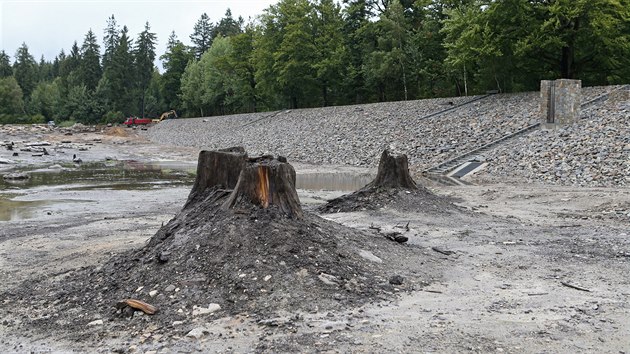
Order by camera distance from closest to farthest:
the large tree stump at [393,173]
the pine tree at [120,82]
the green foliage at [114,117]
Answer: the large tree stump at [393,173], the green foliage at [114,117], the pine tree at [120,82]

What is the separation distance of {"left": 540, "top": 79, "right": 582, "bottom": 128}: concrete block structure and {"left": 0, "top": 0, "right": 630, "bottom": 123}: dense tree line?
6712 mm

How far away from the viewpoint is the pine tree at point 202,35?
104 meters

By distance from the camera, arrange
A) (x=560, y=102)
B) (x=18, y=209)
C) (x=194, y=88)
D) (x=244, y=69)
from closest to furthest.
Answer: (x=18, y=209) → (x=560, y=102) → (x=244, y=69) → (x=194, y=88)

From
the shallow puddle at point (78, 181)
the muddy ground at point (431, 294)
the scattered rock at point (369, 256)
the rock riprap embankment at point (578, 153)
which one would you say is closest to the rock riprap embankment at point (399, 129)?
the rock riprap embankment at point (578, 153)

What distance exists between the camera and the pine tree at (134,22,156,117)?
93938 millimetres

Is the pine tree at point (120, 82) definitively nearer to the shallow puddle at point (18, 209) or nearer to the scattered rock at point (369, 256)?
the shallow puddle at point (18, 209)

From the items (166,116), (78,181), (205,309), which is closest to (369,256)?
(205,309)

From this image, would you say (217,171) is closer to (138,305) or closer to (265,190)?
(265,190)

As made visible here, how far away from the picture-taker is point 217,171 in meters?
8.12

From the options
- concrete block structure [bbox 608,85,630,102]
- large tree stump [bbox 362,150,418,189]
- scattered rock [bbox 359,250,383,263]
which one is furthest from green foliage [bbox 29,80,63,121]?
scattered rock [bbox 359,250,383,263]

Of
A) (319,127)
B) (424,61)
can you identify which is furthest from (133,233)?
(424,61)

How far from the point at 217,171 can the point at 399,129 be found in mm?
24430

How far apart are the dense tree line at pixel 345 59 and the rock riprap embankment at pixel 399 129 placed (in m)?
3.62

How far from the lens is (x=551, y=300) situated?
585cm
